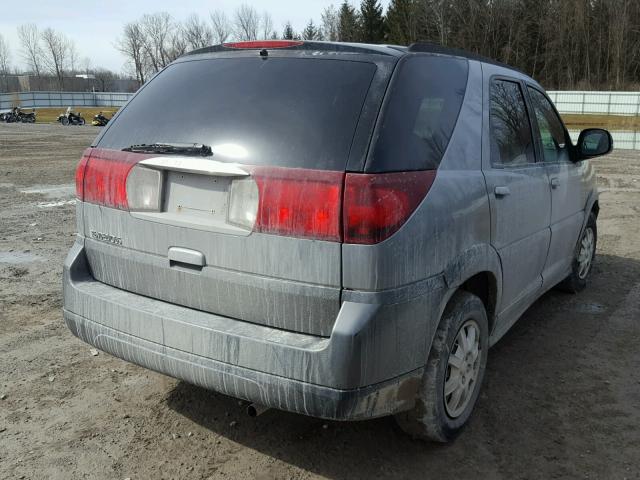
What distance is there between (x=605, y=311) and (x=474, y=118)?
275 cm

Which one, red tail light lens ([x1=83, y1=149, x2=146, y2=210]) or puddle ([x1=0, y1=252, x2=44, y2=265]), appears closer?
red tail light lens ([x1=83, y1=149, x2=146, y2=210])

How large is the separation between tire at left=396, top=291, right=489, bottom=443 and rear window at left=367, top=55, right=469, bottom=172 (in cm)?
74

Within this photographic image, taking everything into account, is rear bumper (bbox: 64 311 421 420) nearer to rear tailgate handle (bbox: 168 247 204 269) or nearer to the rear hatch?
the rear hatch

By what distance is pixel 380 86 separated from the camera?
8.25 feet

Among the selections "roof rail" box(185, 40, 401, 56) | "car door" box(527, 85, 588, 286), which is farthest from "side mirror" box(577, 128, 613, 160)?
"roof rail" box(185, 40, 401, 56)

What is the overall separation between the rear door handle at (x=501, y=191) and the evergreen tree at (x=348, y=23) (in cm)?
6747

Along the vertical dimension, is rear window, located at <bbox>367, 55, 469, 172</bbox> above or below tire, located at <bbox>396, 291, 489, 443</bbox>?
above

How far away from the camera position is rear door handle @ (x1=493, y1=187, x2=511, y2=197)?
10.4ft

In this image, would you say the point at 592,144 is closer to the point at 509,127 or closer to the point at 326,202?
the point at 509,127

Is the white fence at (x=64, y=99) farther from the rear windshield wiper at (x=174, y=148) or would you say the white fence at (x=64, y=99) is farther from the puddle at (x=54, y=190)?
the rear windshield wiper at (x=174, y=148)

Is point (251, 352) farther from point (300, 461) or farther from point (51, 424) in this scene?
point (51, 424)

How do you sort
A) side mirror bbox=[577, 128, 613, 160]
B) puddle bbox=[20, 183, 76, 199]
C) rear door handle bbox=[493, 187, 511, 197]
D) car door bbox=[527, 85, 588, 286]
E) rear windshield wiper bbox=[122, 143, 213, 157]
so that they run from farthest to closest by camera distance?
1. puddle bbox=[20, 183, 76, 199]
2. side mirror bbox=[577, 128, 613, 160]
3. car door bbox=[527, 85, 588, 286]
4. rear door handle bbox=[493, 187, 511, 197]
5. rear windshield wiper bbox=[122, 143, 213, 157]

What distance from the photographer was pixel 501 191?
3.23m

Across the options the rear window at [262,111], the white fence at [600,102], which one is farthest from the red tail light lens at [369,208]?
the white fence at [600,102]
